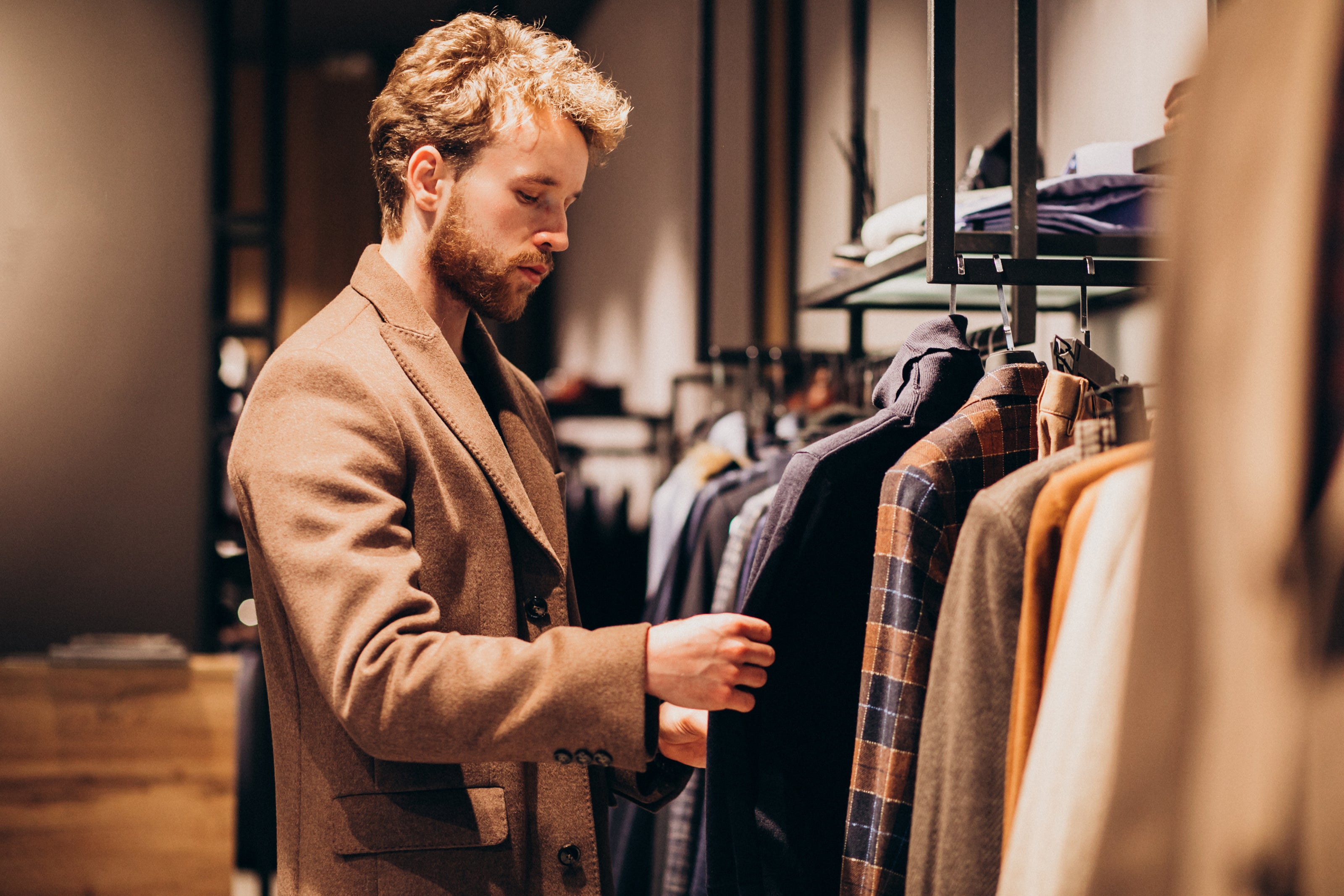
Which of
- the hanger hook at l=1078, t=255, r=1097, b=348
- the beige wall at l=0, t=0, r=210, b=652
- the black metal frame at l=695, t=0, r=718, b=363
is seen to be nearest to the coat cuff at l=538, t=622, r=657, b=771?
the hanger hook at l=1078, t=255, r=1097, b=348

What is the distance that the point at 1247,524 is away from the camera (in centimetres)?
40

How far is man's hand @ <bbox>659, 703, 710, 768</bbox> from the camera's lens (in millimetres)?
1445

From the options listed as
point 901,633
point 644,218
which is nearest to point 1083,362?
point 901,633

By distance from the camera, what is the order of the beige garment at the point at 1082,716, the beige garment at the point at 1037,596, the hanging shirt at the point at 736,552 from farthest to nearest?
the hanging shirt at the point at 736,552
the beige garment at the point at 1037,596
the beige garment at the point at 1082,716

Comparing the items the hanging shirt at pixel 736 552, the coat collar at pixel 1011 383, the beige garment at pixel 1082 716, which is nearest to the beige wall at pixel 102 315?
the hanging shirt at pixel 736 552

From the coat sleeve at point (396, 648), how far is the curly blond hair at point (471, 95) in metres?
0.44

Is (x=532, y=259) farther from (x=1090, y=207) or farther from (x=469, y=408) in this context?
(x=1090, y=207)

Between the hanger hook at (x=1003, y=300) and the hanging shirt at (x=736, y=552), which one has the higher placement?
the hanger hook at (x=1003, y=300)

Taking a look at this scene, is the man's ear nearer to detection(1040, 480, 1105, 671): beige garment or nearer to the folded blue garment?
the folded blue garment

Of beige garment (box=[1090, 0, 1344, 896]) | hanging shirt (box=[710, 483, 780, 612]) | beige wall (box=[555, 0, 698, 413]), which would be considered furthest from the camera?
beige wall (box=[555, 0, 698, 413])

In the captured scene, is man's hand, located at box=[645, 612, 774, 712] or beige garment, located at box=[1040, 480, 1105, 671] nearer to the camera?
beige garment, located at box=[1040, 480, 1105, 671]

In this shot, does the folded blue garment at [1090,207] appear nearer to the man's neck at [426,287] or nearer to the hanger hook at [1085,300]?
the hanger hook at [1085,300]

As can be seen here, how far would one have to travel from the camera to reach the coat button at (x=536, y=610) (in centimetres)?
133

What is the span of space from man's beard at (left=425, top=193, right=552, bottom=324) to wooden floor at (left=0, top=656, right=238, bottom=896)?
6.84 ft
